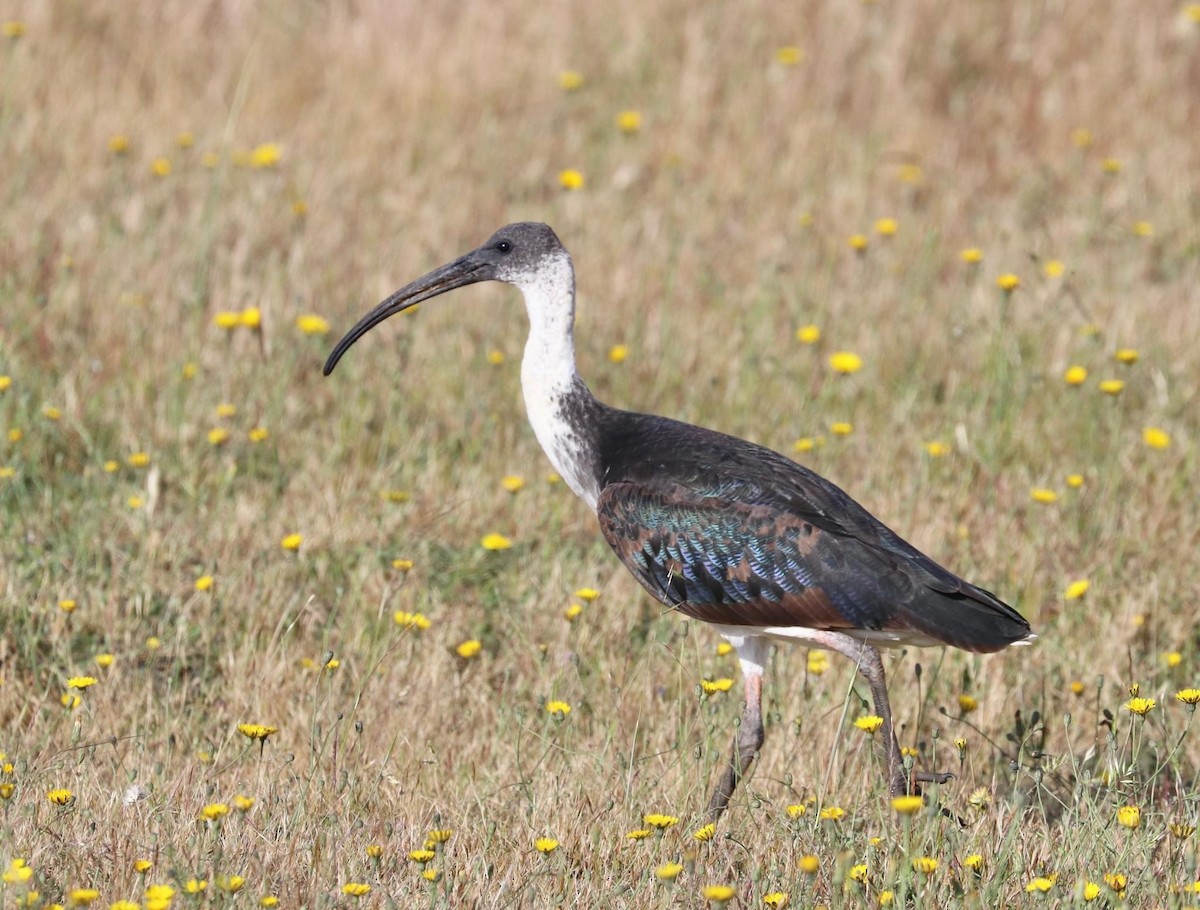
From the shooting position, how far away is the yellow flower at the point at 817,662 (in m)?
5.32

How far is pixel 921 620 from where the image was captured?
445cm

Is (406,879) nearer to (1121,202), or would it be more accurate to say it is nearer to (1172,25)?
(1121,202)

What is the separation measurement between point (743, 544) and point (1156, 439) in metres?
2.53

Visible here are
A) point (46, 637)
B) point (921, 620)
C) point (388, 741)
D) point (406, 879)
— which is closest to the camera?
point (406, 879)

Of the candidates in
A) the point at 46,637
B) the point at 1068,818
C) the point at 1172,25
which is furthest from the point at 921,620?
the point at 1172,25

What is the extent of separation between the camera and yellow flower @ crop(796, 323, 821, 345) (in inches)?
284

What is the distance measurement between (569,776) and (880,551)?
101 cm

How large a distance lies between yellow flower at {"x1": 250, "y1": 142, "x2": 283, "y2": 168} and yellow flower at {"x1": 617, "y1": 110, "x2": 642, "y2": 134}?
1.81 metres

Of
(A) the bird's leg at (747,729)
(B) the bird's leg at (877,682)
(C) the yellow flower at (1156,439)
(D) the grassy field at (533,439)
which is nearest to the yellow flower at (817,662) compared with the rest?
(D) the grassy field at (533,439)

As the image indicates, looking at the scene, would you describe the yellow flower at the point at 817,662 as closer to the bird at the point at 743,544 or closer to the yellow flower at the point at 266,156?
the bird at the point at 743,544

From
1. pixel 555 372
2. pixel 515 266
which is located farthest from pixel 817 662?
pixel 515 266

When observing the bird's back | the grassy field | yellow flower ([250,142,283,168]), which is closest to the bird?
the bird's back

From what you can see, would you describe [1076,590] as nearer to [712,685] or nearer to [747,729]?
[747,729]

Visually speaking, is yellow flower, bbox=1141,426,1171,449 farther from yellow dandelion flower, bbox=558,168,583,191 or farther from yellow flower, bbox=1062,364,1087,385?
yellow dandelion flower, bbox=558,168,583,191
